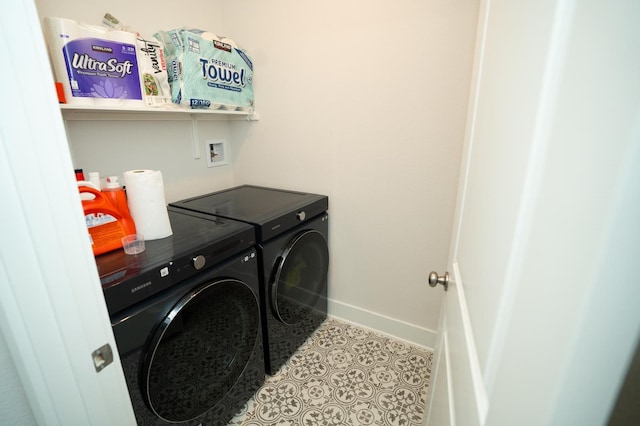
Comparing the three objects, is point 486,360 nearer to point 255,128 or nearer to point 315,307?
point 315,307

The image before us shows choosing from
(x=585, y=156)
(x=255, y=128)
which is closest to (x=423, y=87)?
(x=255, y=128)

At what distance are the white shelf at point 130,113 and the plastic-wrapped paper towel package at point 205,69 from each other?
0.07m

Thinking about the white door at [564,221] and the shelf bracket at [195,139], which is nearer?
the white door at [564,221]

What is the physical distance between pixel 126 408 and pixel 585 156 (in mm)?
944

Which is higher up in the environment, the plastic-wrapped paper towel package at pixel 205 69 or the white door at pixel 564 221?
the plastic-wrapped paper towel package at pixel 205 69

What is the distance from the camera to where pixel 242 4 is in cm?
192

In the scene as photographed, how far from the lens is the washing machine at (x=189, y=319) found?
924 mm

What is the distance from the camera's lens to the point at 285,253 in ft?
5.08

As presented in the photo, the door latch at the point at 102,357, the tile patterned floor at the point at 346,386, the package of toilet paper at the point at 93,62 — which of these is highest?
the package of toilet paper at the point at 93,62

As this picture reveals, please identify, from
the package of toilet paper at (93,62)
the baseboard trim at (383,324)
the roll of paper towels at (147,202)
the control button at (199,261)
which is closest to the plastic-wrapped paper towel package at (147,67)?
the package of toilet paper at (93,62)

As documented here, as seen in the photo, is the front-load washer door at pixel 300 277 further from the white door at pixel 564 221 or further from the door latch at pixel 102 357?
the white door at pixel 564 221

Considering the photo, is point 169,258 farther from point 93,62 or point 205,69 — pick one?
point 205,69

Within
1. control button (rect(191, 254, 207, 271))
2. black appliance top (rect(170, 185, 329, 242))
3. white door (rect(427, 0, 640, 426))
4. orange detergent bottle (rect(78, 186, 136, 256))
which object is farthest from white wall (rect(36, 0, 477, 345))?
white door (rect(427, 0, 640, 426))

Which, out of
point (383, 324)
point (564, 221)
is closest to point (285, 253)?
point (383, 324)
